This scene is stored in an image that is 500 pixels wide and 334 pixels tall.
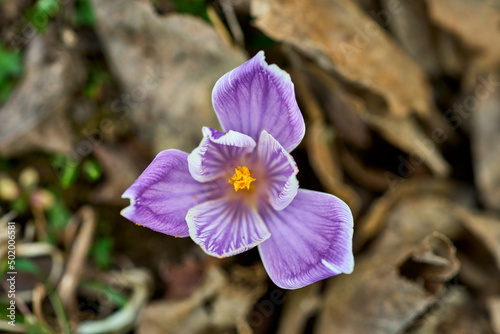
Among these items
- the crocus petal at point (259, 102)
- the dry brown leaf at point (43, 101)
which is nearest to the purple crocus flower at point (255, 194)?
the crocus petal at point (259, 102)

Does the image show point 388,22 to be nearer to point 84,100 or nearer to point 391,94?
point 391,94

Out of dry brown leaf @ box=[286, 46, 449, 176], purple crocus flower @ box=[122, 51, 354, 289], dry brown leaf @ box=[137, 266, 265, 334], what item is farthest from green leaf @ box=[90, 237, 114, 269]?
dry brown leaf @ box=[286, 46, 449, 176]

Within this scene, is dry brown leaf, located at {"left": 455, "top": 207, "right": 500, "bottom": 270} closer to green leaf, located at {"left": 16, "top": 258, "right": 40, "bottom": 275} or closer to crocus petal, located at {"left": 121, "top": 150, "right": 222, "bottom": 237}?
crocus petal, located at {"left": 121, "top": 150, "right": 222, "bottom": 237}

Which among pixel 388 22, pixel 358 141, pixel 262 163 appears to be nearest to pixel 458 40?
pixel 388 22

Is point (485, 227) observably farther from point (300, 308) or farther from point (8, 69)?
point (8, 69)

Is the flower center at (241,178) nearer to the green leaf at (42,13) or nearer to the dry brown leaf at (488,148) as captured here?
the dry brown leaf at (488,148)

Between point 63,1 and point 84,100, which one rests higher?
point 63,1

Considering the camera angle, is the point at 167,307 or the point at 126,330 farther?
the point at 126,330
